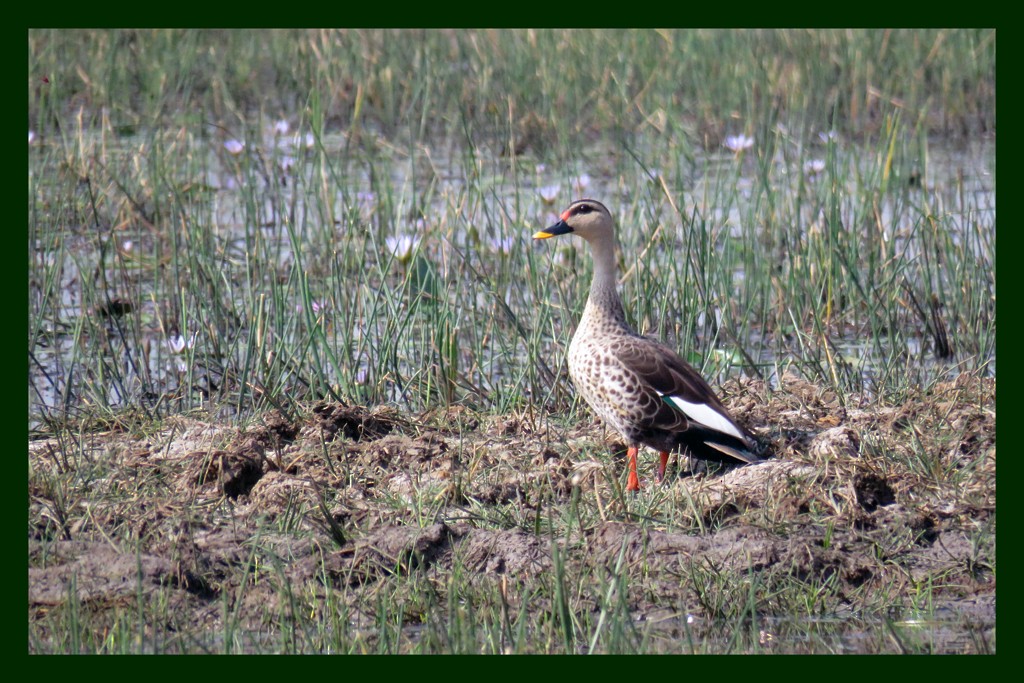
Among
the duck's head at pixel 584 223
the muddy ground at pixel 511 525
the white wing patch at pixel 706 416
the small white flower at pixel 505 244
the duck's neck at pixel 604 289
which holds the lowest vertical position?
the muddy ground at pixel 511 525

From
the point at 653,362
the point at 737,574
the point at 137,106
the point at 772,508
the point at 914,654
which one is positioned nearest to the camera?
the point at 914,654

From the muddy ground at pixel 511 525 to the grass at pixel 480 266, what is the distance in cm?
3

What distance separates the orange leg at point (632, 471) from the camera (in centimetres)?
445

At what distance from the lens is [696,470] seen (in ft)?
15.3

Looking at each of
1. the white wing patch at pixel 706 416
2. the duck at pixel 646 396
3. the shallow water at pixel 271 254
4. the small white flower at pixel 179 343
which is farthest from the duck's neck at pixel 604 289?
the small white flower at pixel 179 343

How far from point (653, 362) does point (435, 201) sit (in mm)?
4125

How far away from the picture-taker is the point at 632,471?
176 inches

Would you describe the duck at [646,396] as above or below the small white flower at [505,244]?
below

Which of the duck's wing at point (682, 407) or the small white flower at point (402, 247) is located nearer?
the duck's wing at point (682, 407)

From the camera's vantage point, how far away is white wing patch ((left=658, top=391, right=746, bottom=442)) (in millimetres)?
4422

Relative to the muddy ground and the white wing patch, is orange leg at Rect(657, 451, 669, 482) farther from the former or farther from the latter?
the white wing patch

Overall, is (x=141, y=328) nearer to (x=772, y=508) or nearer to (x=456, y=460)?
(x=456, y=460)

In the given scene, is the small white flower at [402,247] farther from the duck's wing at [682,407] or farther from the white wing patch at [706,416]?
the white wing patch at [706,416]

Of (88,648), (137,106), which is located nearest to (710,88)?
(137,106)
